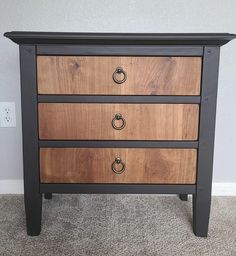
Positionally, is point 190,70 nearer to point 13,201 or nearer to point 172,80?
point 172,80

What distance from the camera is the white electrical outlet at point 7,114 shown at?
4.72 ft

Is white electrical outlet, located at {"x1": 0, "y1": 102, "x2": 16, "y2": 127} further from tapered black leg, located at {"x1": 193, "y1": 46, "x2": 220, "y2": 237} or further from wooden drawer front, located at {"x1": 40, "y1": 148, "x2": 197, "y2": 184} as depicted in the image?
tapered black leg, located at {"x1": 193, "y1": 46, "x2": 220, "y2": 237}

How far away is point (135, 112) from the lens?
102cm

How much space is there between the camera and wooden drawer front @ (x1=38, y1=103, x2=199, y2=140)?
1.01m

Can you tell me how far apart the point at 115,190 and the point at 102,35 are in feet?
1.68

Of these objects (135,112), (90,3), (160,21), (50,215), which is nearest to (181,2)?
(160,21)

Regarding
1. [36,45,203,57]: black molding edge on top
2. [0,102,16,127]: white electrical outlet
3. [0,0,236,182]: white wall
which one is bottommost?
[0,102,16,127]: white electrical outlet

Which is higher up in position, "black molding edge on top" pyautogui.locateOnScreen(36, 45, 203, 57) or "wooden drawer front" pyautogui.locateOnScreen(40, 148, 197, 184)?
"black molding edge on top" pyautogui.locateOnScreen(36, 45, 203, 57)

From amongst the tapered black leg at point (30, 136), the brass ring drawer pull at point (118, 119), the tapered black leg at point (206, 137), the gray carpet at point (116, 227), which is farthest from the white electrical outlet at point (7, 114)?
the tapered black leg at point (206, 137)

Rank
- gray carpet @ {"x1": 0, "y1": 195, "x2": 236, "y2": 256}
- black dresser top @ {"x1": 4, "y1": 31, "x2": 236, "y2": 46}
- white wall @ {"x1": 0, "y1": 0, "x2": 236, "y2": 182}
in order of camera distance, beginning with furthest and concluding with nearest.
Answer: white wall @ {"x1": 0, "y1": 0, "x2": 236, "y2": 182} < gray carpet @ {"x1": 0, "y1": 195, "x2": 236, "y2": 256} < black dresser top @ {"x1": 4, "y1": 31, "x2": 236, "y2": 46}

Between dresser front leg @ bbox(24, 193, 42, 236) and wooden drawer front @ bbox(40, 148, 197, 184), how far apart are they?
2.8 inches

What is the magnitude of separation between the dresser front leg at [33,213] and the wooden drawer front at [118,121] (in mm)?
219

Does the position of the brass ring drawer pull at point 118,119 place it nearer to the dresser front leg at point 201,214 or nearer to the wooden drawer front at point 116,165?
the wooden drawer front at point 116,165

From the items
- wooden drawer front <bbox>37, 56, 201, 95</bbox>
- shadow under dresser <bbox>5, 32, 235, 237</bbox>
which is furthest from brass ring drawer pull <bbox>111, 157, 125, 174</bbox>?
wooden drawer front <bbox>37, 56, 201, 95</bbox>
